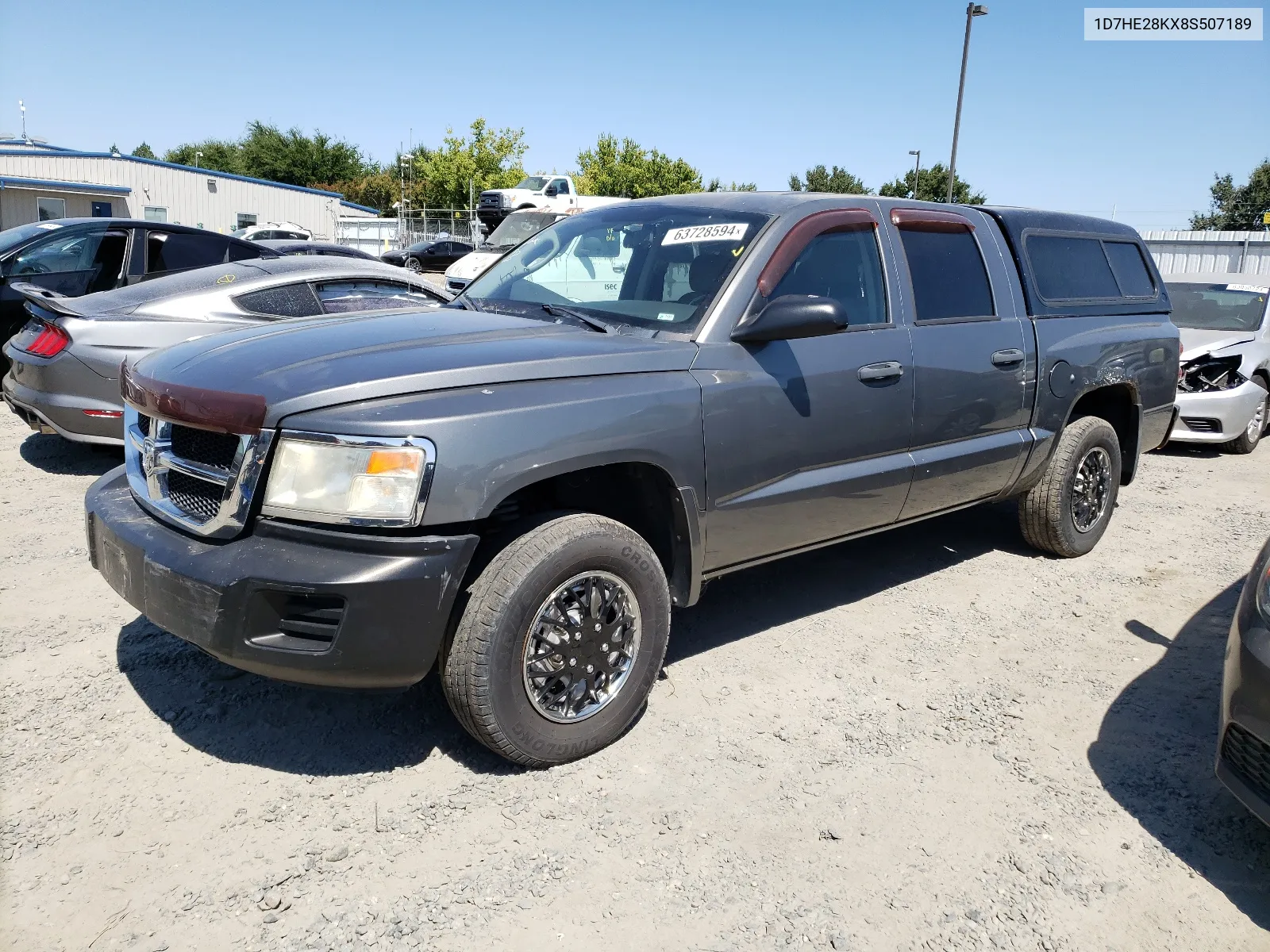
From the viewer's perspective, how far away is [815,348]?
368 centimetres

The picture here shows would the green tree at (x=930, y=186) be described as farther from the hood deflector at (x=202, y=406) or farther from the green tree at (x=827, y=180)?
the hood deflector at (x=202, y=406)

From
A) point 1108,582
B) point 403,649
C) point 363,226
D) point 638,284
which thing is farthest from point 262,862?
point 363,226

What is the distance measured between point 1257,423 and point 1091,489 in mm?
5071

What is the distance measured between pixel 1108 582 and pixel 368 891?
4.27 metres

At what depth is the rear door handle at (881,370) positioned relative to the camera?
3.83 metres

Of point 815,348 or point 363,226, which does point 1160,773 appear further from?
point 363,226

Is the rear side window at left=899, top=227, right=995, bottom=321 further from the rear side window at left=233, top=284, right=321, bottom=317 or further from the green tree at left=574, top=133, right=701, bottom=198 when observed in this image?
the green tree at left=574, top=133, right=701, bottom=198

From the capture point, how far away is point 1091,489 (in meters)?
5.48

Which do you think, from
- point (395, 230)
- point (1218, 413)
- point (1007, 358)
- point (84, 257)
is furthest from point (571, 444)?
point (395, 230)

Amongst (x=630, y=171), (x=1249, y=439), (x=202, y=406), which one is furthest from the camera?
(x=630, y=171)

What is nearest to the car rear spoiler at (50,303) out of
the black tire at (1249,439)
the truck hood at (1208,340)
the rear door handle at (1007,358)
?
the rear door handle at (1007,358)

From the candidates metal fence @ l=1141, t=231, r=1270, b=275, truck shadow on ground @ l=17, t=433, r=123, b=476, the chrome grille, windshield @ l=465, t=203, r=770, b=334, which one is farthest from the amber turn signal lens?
metal fence @ l=1141, t=231, r=1270, b=275

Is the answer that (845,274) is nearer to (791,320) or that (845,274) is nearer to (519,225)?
(791,320)

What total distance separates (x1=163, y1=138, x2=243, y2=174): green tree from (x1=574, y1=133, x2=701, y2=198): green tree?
2587 centimetres
